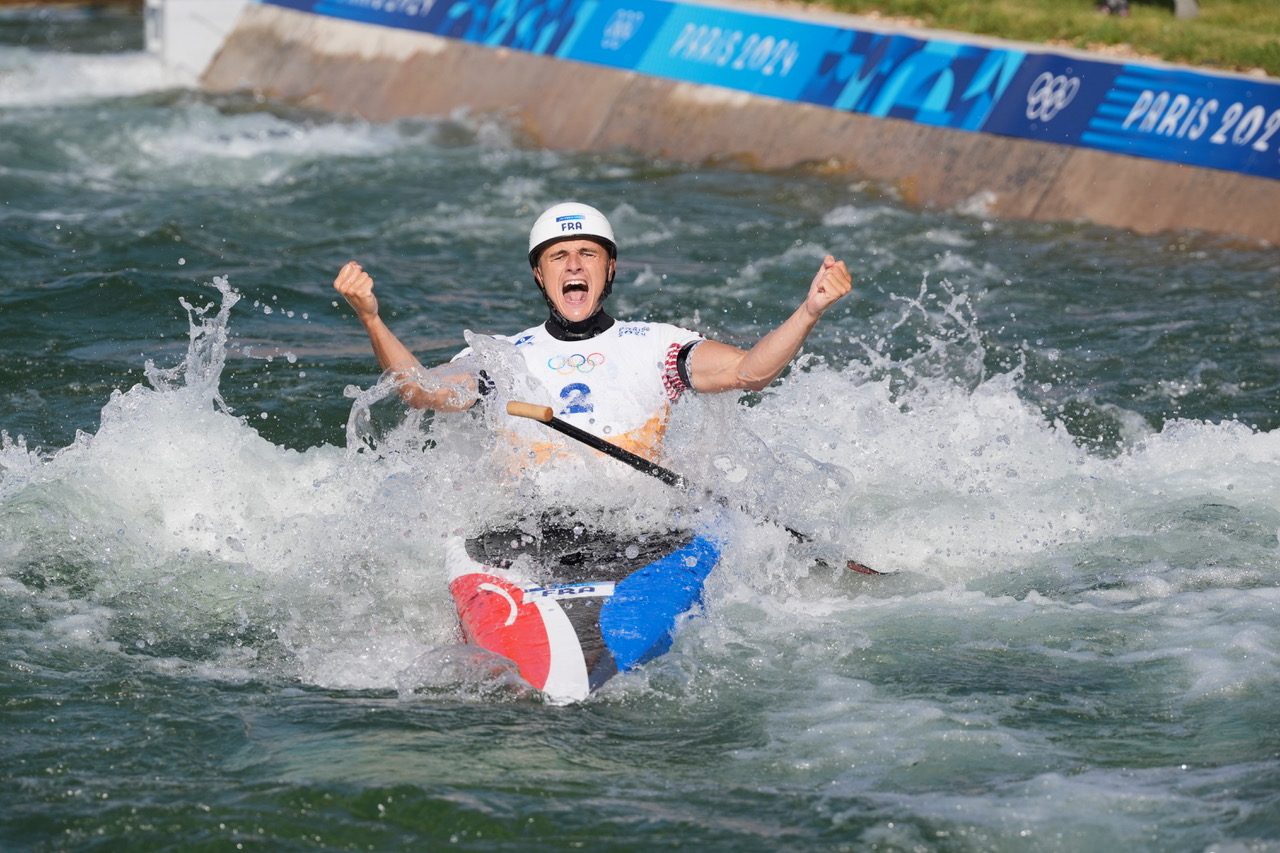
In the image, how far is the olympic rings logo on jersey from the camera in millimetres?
6727

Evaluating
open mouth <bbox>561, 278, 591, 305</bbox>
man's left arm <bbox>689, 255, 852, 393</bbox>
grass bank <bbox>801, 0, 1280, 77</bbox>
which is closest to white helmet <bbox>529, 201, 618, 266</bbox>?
open mouth <bbox>561, 278, 591, 305</bbox>

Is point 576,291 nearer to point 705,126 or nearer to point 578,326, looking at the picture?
point 578,326

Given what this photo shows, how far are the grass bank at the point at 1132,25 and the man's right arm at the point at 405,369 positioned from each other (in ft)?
29.3

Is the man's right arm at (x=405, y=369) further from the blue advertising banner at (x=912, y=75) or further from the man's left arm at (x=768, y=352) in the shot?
the blue advertising banner at (x=912, y=75)

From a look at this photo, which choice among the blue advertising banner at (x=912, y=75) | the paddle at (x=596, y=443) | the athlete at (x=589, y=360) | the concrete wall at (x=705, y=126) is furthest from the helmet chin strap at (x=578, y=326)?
the blue advertising banner at (x=912, y=75)

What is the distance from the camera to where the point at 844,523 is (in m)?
7.71

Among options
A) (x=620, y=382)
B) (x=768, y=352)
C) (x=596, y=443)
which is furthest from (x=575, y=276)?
(x=768, y=352)

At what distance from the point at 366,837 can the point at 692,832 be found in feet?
3.18

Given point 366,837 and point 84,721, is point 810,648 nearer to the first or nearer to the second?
point 366,837

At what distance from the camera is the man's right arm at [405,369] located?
6.12m

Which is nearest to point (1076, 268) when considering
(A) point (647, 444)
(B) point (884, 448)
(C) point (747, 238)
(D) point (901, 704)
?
(C) point (747, 238)

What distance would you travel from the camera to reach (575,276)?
6.82 meters

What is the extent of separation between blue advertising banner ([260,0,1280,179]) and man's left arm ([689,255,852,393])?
7136 mm

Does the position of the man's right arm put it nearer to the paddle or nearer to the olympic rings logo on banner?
the paddle
